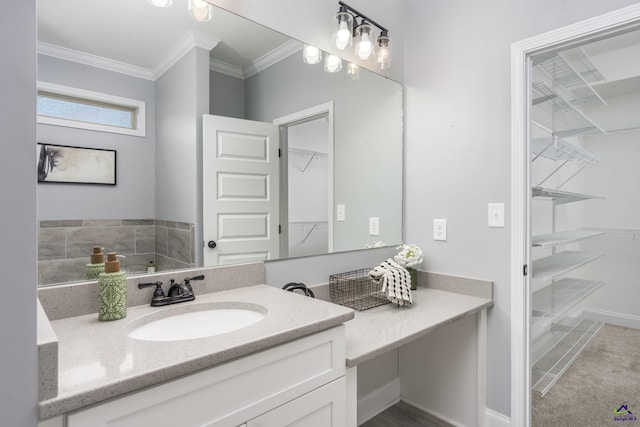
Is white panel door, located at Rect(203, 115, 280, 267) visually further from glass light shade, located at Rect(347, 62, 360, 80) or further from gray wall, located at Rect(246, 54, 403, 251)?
glass light shade, located at Rect(347, 62, 360, 80)

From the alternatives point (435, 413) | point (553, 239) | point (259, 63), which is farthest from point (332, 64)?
point (435, 413)

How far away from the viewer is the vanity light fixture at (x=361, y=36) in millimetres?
1773

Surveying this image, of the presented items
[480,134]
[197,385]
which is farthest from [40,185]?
[480,134]

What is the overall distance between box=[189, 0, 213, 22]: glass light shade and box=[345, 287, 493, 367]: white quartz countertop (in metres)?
1.37

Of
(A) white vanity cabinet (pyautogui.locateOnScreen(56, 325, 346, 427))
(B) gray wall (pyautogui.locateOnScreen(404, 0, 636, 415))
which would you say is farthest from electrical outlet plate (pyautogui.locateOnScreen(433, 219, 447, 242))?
(A) white vanity cabinet (pyautogui.locateOnScreen(56, 325, 346, 427))

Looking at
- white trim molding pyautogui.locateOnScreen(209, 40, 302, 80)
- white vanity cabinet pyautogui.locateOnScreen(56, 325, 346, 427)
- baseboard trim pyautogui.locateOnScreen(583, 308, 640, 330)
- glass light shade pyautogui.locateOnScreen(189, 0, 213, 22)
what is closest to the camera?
white vanity cabinet pyautogui.locateOnScreen(56, 325, 346, 427)

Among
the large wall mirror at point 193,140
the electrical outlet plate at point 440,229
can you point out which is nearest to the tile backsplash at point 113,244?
the large wall mirror at point 193,140

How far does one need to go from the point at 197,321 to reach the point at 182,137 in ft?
2.26

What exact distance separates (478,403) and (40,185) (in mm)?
2156

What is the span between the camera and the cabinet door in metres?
0.93

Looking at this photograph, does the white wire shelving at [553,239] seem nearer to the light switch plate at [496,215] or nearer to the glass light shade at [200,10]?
the light switch plate at [496,215]

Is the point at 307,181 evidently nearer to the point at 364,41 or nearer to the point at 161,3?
the point at 364,41

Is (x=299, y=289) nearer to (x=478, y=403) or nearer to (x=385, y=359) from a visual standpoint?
(x=385, y=359)

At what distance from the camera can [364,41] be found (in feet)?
6.14
